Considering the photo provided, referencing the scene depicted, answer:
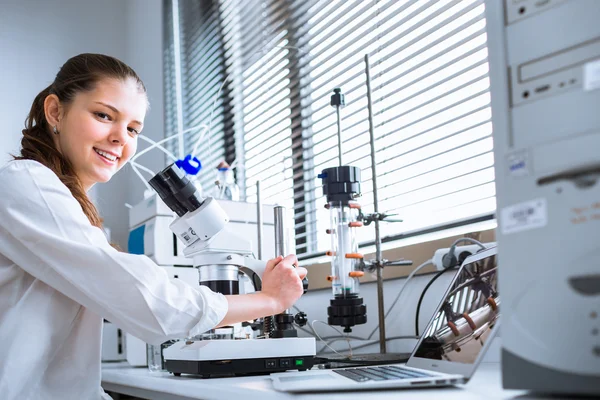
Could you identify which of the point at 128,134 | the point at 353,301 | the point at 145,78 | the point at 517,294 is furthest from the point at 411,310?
the point at 145,78

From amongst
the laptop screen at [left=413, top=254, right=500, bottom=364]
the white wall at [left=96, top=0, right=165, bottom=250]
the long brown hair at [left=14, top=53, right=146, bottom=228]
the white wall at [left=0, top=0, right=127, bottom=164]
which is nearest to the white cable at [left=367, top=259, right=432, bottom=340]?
the laptop screen at [left=413, top=254, right=500, bottom=364]

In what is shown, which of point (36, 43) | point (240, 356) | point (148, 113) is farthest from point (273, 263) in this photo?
point (36, 43)

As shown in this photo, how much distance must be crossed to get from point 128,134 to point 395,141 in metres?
0.74

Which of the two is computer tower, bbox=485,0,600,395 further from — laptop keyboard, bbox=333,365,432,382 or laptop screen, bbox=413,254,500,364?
laptop screen, bbox=413,254,500,364

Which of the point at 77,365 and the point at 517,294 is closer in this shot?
the point at 517,294

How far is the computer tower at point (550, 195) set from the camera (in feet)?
1.78

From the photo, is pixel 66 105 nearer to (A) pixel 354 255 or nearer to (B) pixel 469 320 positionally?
(A) pixel 354 255

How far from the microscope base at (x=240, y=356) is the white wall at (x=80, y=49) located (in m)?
1.95

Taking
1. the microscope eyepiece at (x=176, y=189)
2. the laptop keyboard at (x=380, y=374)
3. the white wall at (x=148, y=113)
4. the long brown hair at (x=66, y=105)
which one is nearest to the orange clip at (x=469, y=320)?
the laptop keyboard at (x=380, y=374)

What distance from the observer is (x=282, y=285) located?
Result: 3.80ft

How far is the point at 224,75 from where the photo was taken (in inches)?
105

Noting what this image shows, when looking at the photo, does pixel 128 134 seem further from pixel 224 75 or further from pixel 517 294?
pixel 224 75

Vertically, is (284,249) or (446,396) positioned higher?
(284,249)

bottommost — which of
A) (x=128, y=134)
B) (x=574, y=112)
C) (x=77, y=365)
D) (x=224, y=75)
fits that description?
(x=77, y=365)
